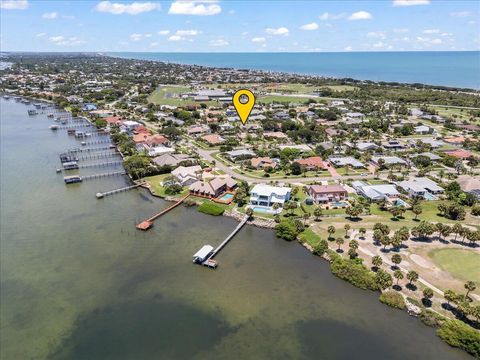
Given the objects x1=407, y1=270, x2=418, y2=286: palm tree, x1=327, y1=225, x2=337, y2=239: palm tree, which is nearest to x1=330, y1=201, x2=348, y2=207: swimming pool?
x1=327, y1=225, x2=337, y2=239: palm tree

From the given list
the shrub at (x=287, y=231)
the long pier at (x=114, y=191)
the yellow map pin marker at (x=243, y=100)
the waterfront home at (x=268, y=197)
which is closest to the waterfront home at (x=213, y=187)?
the waterfront home at (x=268, y=197)

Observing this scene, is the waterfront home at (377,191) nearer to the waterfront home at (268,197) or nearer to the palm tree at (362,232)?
the palm tree at (362,232)

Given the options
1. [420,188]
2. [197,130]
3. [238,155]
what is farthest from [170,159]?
[420,188]

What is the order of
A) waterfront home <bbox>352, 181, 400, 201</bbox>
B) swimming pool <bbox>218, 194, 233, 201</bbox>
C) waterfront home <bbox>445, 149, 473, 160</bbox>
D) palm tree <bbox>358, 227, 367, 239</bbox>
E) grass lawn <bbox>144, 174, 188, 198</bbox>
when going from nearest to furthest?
palm tree <bbox>358, 227, 367, 239</bbox>, waterfront home <bbox>352, 181, 400, 201</bbox>, swimming pool <bbox>218, 194, 233, 201</bbox>, grass lawn <bbox>144, 174, 188, 198</bbox>, waterfront home <bbox>445, 149, 473, 160</bbox>

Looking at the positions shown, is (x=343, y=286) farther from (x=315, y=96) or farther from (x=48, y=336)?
(x=315, y=96)

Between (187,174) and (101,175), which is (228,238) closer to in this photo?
(187,174)

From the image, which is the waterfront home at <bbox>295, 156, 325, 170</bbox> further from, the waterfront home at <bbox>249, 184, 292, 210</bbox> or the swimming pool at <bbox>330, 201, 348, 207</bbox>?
the waterfront home at <bbox>249, 184, 292, 210</bbox>

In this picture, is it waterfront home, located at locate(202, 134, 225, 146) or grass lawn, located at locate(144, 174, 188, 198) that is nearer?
grass lawn, located at locate(144, 174, 188, 198)
